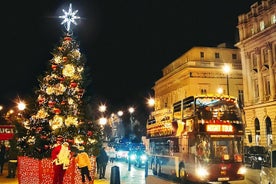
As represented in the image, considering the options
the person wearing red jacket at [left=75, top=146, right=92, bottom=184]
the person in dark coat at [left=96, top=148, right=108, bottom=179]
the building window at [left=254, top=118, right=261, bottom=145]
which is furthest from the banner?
the building window at [left=254, top=118, right=261, bottom=145]

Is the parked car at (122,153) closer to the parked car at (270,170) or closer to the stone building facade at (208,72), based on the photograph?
the stone building facade at (208,72)

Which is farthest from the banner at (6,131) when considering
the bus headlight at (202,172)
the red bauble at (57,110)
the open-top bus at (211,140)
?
the bus headlight at (202,172)

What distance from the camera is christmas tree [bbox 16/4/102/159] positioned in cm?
1627

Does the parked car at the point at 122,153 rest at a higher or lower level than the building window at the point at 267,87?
lower

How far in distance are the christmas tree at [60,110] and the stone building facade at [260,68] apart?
125 feet

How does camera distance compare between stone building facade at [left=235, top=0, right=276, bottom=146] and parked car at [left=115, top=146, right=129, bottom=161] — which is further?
stone building facade at [left=235, top=0, right=276, bottom=146]

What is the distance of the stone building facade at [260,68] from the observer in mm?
51062


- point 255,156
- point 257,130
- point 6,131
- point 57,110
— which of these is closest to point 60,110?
point 57,110

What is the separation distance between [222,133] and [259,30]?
38.7 meters

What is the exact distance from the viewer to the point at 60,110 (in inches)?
645

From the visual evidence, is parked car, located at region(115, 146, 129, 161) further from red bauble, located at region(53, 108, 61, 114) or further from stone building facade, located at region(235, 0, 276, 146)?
red bauble, located at region(53, 108, 61, 114)

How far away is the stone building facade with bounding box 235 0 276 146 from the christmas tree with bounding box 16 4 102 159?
38.2m

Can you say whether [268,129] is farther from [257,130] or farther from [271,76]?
[271,76]

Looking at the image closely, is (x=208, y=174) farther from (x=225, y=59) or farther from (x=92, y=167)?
(x=225, y=59)
